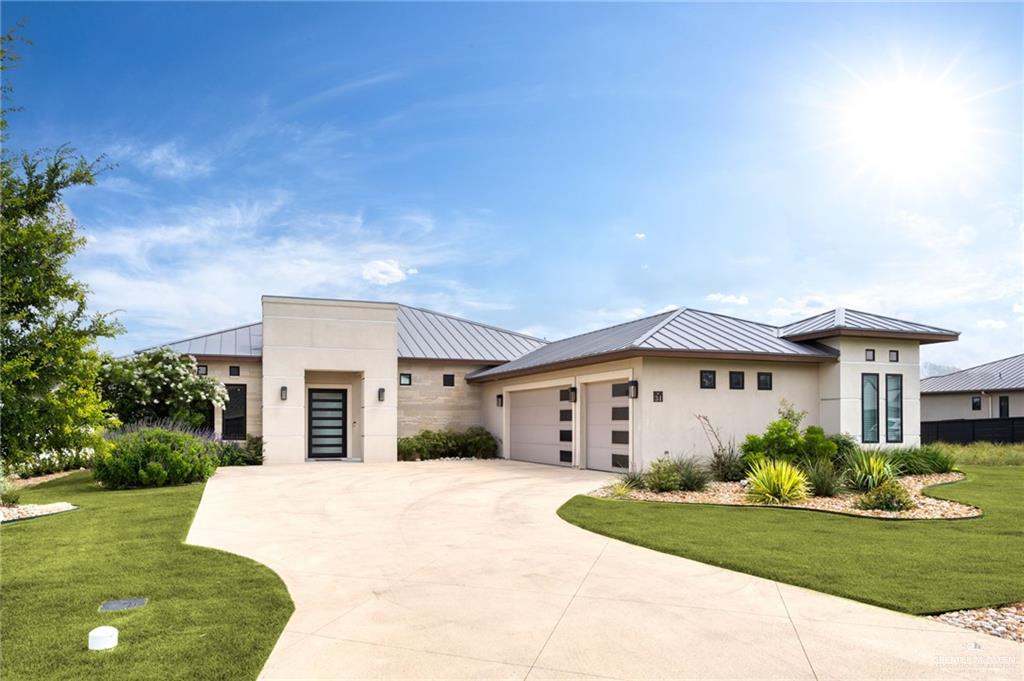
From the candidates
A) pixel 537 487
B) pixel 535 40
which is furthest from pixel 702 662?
pixel 535 40

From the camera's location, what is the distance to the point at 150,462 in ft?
44.9

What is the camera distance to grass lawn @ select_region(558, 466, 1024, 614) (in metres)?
5.92

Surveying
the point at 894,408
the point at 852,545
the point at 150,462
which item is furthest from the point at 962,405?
the point at 150,462

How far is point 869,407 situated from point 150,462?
15.3 metres

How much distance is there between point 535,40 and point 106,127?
8.11 m

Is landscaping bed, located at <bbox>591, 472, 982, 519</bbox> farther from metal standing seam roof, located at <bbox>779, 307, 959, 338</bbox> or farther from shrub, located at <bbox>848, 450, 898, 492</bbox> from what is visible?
metal standing seam roof, located at <bbox>779, 307, 959, 338</bbox>

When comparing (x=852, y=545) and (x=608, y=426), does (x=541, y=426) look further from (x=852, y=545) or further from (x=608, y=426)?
(x=852, y=545)

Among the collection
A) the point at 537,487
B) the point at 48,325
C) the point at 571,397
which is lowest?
the point at 537,487

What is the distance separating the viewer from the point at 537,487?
13297 millimetres

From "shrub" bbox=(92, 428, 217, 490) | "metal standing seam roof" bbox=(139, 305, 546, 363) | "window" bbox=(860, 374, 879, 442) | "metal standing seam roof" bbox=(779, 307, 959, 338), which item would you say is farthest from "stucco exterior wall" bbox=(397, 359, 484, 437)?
"window" bbox=(860, 374, 879, 442)

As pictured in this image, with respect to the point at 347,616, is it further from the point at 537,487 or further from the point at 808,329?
the point at 808,329

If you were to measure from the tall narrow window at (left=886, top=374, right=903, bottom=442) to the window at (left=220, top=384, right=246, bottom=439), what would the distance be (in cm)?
1713

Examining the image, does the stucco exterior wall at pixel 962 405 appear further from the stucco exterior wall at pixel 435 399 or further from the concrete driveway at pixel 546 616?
the concrete driveway at pixel 546 616

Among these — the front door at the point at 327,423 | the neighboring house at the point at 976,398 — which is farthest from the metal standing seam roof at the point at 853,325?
the front door at the point at 327,423
